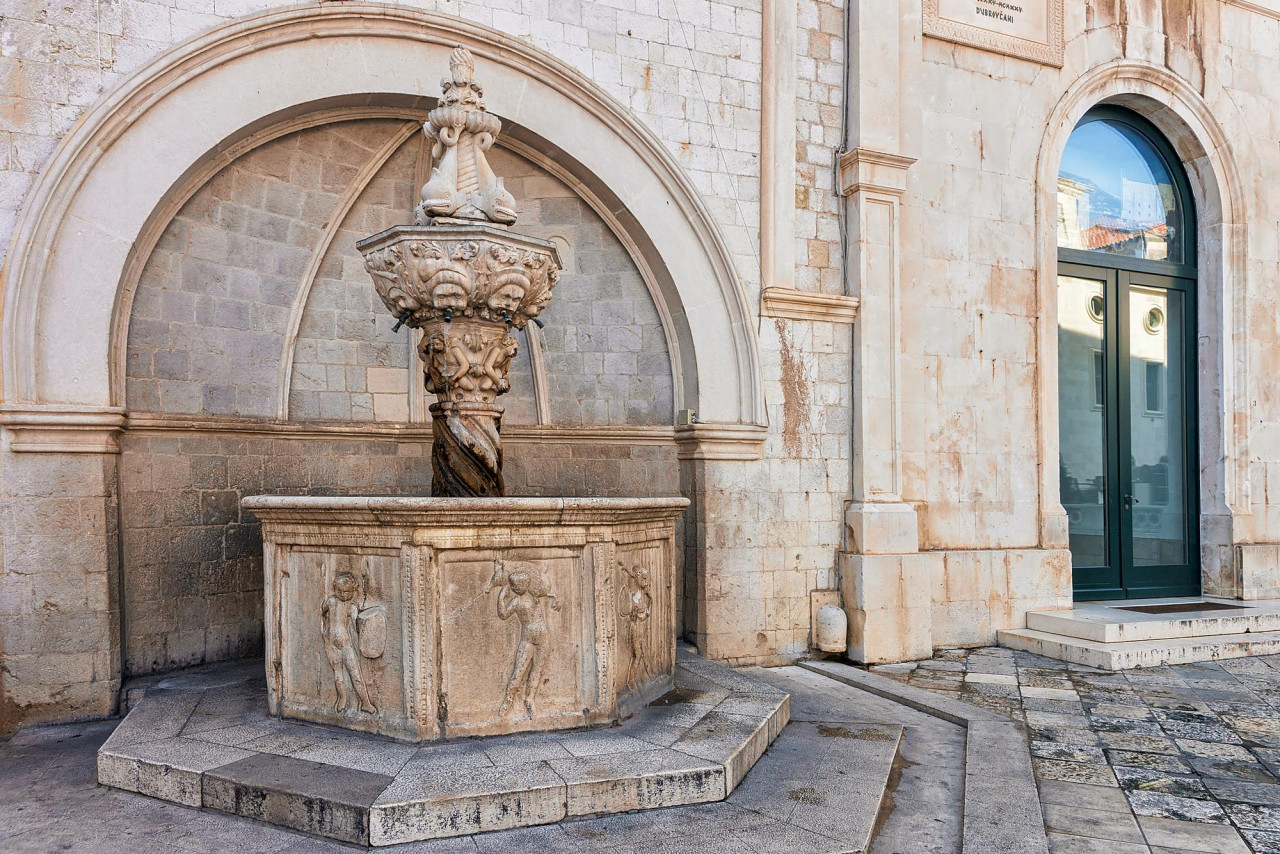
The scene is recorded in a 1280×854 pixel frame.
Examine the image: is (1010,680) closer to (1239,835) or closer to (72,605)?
(1239,835)

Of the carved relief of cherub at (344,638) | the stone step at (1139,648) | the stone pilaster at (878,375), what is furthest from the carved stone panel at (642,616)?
the stone step at (1139,648)

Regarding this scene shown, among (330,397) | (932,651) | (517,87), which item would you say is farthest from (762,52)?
(932,651)

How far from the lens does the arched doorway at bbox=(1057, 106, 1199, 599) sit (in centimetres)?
827

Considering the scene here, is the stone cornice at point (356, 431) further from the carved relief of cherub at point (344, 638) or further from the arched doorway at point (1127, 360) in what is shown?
the arched doorway at point (1127, 360)

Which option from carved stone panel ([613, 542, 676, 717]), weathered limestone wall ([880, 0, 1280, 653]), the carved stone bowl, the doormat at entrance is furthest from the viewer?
the doormat at entrance

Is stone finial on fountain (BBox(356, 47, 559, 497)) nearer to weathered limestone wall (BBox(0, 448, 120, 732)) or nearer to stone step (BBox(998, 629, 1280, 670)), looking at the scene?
weathered limestone wall (BBox(0, 448, 120, 732))

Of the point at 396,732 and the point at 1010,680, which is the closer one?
the point at 396,732

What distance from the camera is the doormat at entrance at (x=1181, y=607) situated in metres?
7.68

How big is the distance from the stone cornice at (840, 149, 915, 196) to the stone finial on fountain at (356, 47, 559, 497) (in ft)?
10.0

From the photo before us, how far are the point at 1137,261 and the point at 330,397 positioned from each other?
7332mm

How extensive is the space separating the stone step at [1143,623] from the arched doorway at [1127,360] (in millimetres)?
→ 763

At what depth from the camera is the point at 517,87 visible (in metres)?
6.13

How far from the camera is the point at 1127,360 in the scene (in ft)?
27.9

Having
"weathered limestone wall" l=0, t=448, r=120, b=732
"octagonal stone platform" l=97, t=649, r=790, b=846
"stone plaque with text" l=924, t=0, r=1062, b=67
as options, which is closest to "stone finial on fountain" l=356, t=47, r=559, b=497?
"octagonal stone platform" l=97, t=649, r=790, b=846
